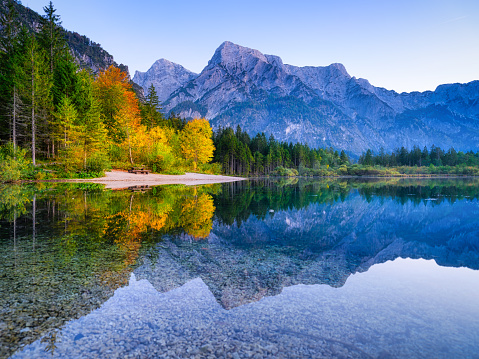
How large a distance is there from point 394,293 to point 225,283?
317 cm

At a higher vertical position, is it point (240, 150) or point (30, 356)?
point (240, 150)

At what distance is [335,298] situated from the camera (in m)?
4.88

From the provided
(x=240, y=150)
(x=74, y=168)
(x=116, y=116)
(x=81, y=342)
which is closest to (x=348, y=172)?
(x=240, y=150)

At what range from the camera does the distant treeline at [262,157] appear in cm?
9656

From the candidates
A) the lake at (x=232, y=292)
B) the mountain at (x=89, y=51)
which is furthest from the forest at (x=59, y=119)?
the mountain at (x=89, y=51)

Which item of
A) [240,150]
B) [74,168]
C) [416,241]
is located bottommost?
[416,241]

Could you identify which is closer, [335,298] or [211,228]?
[335,298]

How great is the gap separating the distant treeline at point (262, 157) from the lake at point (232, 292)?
274ft

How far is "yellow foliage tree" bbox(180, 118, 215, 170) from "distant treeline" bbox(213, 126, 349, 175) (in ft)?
103

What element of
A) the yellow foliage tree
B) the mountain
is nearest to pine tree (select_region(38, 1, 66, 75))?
the yellow foliage tree

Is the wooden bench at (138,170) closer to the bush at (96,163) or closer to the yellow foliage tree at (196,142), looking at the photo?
the bush at (96,163)

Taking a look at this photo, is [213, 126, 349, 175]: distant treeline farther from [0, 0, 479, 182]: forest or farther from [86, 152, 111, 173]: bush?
[86, 152, 111, 173]: bush

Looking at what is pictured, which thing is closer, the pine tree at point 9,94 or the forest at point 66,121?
the pine tree at point 9,94

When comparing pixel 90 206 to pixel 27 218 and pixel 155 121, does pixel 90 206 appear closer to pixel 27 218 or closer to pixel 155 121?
pixel 27 218
